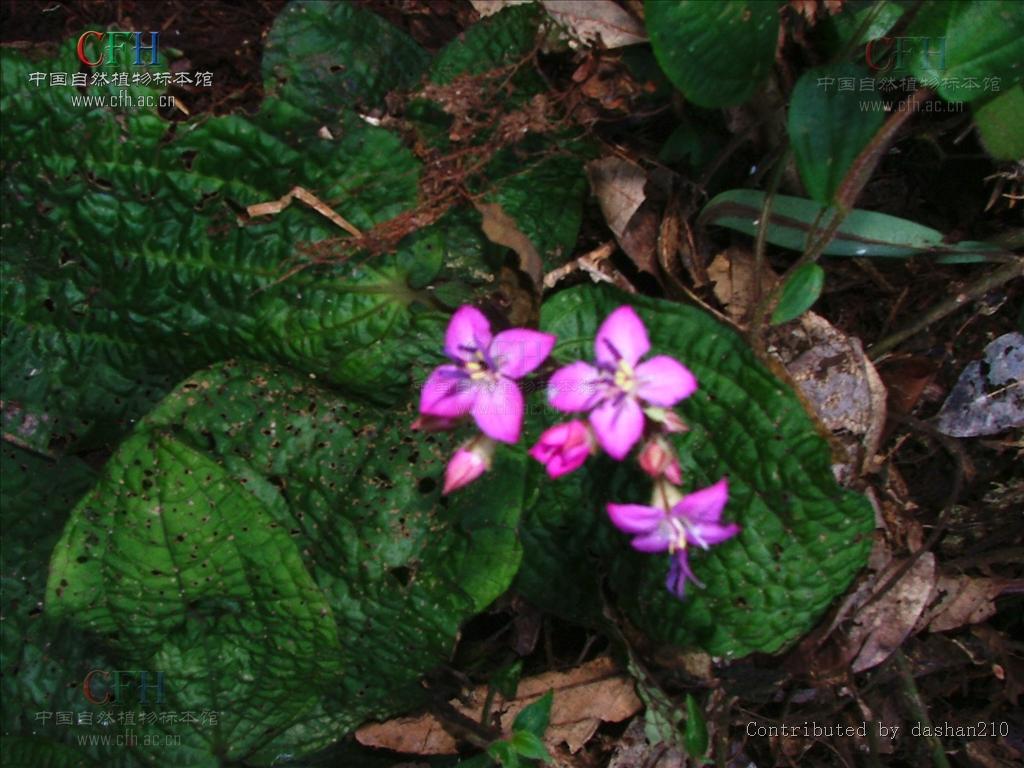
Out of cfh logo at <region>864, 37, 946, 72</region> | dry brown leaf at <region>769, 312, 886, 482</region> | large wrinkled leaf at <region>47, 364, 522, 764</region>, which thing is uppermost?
cfh logo at <region>864, 37, 946, 72</region>

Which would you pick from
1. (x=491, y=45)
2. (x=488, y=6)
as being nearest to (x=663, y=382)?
(x=491, y=45)

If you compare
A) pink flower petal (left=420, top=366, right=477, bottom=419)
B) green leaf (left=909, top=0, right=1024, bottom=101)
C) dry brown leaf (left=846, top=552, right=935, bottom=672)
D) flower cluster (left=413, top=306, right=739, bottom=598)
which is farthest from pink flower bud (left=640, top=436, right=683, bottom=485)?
dry brown leaf (left=846, top=552, right=935, bottom=672)

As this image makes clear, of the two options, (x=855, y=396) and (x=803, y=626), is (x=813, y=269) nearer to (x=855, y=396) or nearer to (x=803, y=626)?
(x=855, y=396)

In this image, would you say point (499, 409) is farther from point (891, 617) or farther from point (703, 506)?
point (891, 617)

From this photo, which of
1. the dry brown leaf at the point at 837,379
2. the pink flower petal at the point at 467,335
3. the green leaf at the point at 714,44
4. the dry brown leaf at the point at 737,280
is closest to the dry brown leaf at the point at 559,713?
the dry brown leaf at the point at 837,379

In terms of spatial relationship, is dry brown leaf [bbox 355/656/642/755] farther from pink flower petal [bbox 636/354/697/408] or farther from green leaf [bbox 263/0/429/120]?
green leaf [bbox 263/0/429/120]
